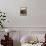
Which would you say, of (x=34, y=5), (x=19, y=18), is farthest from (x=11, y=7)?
(x=34, y=5)

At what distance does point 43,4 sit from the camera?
369 cm

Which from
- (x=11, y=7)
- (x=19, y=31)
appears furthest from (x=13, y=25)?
(x=11, y=7)

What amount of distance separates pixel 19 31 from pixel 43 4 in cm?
100

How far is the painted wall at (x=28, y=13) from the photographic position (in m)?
3.70

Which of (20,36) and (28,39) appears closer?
(28,39)

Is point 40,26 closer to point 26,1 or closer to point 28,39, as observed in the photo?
point 28,39

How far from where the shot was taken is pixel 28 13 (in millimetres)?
3701

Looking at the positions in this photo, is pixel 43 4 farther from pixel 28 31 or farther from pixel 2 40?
pixel 2 40

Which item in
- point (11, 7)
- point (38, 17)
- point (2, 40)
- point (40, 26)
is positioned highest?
point (11, 7)

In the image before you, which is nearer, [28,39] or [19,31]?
[28,39]

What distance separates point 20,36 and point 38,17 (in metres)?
0.72

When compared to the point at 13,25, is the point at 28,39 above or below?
below

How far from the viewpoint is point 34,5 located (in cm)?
370

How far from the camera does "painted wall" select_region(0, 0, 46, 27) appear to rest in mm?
3695
